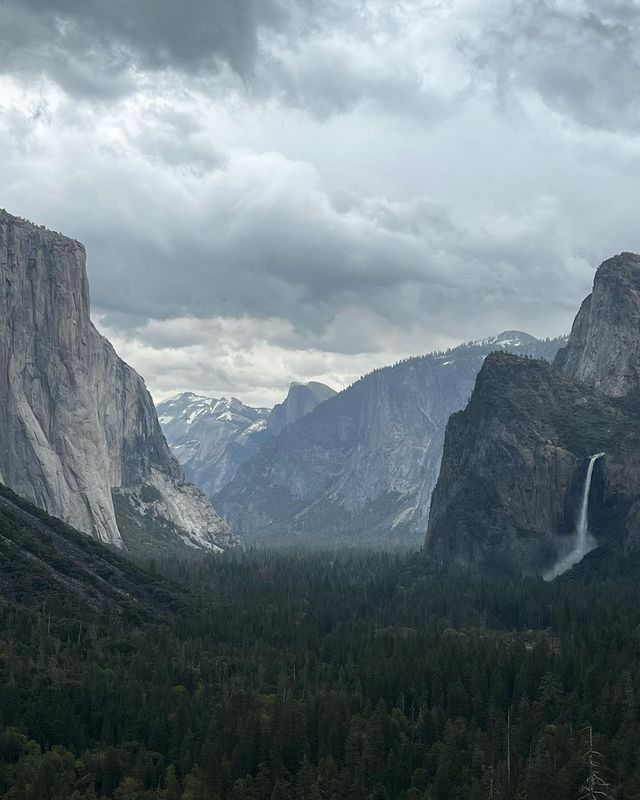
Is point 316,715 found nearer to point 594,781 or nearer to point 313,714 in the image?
point 313,714

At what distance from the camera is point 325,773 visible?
121 m

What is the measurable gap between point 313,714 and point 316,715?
0.49 metres

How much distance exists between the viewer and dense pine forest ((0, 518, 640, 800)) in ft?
385

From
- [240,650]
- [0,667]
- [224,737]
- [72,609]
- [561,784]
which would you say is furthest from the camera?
[72,609]

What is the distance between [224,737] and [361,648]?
56.8 metres

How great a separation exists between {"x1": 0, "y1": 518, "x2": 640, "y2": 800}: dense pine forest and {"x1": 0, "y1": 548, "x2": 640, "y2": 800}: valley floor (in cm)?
28

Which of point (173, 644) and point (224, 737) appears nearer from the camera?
point (224, 737)

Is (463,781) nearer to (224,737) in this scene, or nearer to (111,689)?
(224,737)

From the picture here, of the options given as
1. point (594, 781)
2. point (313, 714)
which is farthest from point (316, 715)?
point (594, 781)

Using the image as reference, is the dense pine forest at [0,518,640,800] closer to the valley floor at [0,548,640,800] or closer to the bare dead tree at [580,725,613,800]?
the valley floor at [0,548,640,800]

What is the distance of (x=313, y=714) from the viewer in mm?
139250

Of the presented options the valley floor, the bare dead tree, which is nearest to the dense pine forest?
the valley floor

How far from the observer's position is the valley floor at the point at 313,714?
118 m

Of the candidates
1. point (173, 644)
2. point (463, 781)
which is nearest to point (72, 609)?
point (173, 644)
